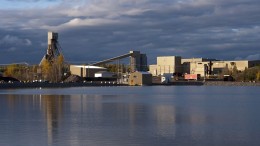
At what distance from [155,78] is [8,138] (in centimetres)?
13179

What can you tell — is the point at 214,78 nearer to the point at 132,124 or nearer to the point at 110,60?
the point at 110,60

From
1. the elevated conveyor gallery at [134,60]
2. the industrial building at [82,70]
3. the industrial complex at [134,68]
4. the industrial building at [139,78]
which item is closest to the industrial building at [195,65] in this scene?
the industrial complex at [134,68]

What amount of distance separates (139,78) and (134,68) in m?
32.8

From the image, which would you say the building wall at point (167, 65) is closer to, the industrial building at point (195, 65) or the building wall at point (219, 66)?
the industrial building at point (195, 65)

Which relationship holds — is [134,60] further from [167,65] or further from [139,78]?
[139,78]

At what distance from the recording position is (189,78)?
493 feet

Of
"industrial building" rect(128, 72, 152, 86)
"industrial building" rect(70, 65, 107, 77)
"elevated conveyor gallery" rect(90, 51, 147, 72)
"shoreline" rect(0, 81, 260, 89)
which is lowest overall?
"shoreline" rect(0, 81, 260, 89)

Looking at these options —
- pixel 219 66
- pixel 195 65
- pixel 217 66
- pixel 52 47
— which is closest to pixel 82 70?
pixel 52 47

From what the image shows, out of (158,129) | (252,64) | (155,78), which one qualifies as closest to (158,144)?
(158,129)

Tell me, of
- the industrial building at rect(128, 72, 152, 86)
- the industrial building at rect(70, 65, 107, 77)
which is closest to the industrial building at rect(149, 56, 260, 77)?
the industrial building at rect(70, 65, 107, 77)

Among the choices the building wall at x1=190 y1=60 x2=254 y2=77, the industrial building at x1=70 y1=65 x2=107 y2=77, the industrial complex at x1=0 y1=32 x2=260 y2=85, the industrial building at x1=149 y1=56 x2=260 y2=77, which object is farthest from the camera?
the industrial building at x1=149 y1=56 x2=260 y2=77

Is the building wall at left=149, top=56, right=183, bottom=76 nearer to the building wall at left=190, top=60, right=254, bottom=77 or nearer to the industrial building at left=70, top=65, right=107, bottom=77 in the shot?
the building wall at left=190, top=60, right=254, bottom=77

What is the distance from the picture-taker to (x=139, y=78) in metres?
128

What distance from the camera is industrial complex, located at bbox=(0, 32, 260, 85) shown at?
125 m
